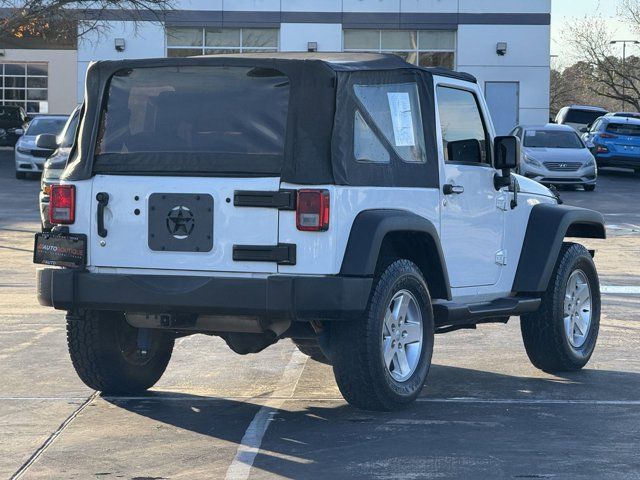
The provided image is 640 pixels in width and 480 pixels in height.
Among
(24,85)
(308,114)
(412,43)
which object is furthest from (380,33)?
(308,114)

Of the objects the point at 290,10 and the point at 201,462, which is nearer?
the point at 201,462

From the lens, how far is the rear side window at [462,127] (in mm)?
8484

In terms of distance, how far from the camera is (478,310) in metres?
8.69

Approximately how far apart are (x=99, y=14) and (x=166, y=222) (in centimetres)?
3597

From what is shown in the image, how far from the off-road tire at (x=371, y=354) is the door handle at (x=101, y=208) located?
4.52 feet

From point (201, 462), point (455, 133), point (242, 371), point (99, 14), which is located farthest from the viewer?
point (99, 14)

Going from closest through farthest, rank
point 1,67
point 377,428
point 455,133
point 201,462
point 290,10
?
point 201,462, point 377,428, point 455,133, point 290,10, point 1,67

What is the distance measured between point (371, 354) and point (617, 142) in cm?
3125

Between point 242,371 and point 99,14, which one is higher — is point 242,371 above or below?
below

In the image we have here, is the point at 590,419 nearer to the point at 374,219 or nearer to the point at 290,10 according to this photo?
the point at 374,219

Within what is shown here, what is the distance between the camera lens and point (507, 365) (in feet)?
32.0

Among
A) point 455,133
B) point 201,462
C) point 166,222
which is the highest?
point 455,133

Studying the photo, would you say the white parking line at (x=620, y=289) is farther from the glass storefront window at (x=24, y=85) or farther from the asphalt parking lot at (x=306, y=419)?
the glass storefront window at (x=24, y=85)

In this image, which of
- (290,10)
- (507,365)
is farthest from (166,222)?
(290,10)
